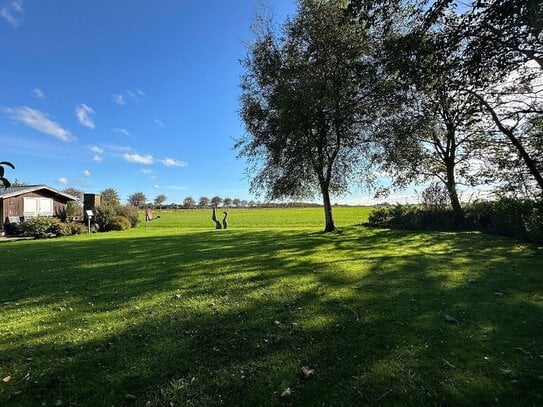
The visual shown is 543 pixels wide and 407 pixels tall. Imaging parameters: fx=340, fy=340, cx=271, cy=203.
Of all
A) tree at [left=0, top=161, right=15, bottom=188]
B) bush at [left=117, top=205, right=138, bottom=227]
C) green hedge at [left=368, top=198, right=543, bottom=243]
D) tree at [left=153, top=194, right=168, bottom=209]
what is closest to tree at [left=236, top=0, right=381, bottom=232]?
green hedge at [left=368, top=198, right=543, bottom=243]

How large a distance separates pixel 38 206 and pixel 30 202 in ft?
2.83

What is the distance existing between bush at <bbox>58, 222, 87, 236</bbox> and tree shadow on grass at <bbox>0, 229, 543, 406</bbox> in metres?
17.1

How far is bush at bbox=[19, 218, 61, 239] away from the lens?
2264cm

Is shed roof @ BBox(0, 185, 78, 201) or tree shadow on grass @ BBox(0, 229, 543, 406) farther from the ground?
shed roof @ BBox(0, 185, 78, 201)

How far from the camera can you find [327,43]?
597 inches

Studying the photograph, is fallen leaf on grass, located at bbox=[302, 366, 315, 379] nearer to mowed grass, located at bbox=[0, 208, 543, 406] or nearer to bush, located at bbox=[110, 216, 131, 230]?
mowed grass, located at bbox=[0, 208, 543, 406]

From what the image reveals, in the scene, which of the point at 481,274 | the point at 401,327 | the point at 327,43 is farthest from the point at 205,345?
the point at 327,43

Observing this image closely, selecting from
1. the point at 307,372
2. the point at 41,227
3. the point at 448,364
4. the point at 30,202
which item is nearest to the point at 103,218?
the point at 41,227

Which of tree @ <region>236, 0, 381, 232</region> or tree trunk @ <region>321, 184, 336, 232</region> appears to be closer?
tree @ <region>236, 0, 381, 232</region>

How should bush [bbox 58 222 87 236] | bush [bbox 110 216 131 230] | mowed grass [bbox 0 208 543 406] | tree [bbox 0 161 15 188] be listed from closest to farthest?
tree [bbox 0 161 15 188] < mowed grass [bbox 0 208 543 406] < bush [bbox 58 222 87 236] < bush [bbox 110 216 131 230]

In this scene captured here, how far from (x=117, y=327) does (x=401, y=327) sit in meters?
3.82

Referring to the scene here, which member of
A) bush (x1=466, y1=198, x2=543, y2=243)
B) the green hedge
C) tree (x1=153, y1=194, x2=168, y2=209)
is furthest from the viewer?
tree (x1=153, y1=194, x2=168, y2=209)

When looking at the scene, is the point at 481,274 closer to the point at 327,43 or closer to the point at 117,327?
the point at 117,327

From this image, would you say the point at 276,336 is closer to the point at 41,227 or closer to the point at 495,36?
the point at 495,36
